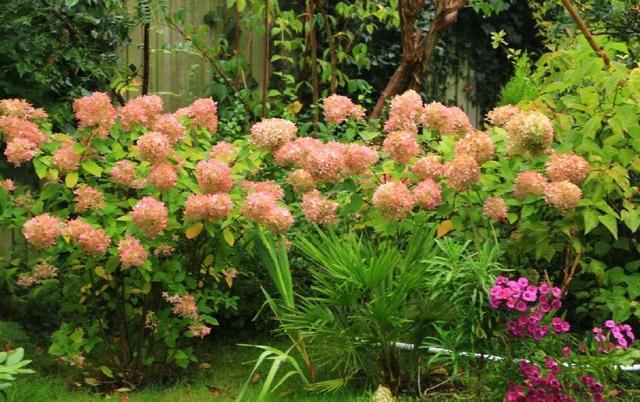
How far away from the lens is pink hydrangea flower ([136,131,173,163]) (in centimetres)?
360

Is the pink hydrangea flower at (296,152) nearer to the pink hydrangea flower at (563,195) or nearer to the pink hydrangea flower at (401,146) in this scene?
the pink hydrangea flower at (401,146)

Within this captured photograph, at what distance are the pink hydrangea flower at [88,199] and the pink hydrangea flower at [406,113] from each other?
1.23m

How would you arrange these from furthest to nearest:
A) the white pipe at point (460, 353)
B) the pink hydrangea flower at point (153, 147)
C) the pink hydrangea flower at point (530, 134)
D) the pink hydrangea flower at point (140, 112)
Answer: the pink hydrangea flower at point (140, 112) < the pink hydrangea flower at point (153, 147) < the pink hydrangea flower at point (530, 134) < the white pipe at point (460, 353)

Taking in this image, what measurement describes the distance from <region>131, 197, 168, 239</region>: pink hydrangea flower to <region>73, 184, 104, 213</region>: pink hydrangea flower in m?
0.27

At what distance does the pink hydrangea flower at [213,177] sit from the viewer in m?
3.59

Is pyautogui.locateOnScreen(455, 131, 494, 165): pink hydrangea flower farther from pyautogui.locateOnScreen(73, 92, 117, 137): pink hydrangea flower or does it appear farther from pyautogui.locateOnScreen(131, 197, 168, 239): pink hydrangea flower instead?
pyautogui.locateOnScreen(73, 92, 117, 137): pink hydrangea flower

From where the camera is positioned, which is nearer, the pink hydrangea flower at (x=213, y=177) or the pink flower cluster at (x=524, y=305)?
the pink flower cluster at (x=524, y=305)

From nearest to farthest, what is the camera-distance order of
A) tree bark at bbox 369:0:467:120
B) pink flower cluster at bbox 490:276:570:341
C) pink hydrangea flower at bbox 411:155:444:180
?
pink flower cluster at bbox 490:276:570:341, pink hydrangea flower at bbox 411:155:444:180, tree bark at bbox 369:0:467:120

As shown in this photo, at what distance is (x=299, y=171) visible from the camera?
3.69 m

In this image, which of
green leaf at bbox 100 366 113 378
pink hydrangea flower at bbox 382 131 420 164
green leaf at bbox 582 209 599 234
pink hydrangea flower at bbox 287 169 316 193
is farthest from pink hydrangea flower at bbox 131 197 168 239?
green leaf at bbox 582 209 599 234

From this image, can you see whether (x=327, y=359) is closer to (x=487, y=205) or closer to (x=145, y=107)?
(x=487, y=205)

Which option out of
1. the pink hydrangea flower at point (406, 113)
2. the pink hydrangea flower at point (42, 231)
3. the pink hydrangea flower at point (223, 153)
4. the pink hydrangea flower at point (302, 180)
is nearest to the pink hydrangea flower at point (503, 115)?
the pink hydrangea flower at point (406, 113)

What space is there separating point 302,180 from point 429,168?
1.70 feet

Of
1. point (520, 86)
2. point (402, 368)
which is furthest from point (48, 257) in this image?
point (520, 86)
